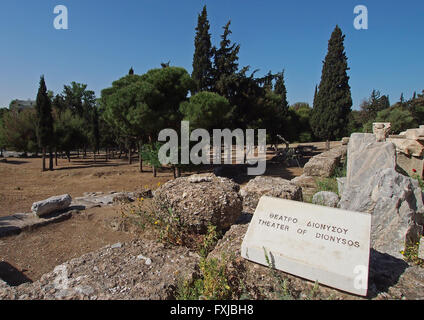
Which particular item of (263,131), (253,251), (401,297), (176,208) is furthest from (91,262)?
(263,131)

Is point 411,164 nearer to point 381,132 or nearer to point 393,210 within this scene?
point 381,132

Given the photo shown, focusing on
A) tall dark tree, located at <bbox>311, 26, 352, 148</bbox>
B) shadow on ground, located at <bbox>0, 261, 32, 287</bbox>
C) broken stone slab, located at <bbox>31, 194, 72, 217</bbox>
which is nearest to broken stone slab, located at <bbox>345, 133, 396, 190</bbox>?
shadow on ground, located at <bbox>0, 261, 32, 287</bbox>

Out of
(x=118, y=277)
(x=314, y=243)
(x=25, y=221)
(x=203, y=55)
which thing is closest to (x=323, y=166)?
(x=314, y=243)

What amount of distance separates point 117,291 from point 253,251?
169 centimetres

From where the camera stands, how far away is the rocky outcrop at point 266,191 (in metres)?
5.04

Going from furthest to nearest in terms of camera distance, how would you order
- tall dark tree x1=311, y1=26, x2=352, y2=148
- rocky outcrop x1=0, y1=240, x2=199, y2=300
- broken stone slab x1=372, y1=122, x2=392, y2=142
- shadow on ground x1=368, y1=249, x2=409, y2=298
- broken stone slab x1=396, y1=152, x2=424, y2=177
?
tall dark tree x1=311, y1=26, x2=352, y2=148, broken stone slab x1=396, y1=152, x2=424, y2=177, broken stone slab x1=372, y1=122, x2=392, y2=142, rocky outcrop x1=0, y1=240, x2=199, y2=300, shadow on ground x1=368, y1=249, x2=409, y2=298

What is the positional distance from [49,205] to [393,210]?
28.0 feet

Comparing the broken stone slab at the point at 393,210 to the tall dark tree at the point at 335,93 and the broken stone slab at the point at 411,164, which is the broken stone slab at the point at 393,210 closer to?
the broken stone slab at the point at 411,164

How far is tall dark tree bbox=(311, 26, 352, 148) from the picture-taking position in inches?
847

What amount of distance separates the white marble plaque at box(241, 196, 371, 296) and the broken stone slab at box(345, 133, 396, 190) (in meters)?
3.13

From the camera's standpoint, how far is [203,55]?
16.5 metres

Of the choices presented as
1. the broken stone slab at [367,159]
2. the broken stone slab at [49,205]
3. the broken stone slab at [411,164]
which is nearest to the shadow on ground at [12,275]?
the broken stone slab at [49,205]

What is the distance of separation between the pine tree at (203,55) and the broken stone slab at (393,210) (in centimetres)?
1417

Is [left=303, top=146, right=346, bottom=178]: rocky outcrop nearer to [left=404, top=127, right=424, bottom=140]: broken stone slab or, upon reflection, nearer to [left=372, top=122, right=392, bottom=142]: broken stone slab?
[left=404, top=127, right=424, bottom=140]: broken stone slab
